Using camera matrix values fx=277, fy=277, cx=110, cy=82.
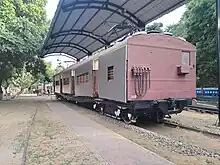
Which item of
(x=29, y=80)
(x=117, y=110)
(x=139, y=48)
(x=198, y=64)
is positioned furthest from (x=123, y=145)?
(x=29, y=80)

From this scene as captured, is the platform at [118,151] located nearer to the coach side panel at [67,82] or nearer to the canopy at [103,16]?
the canopy at [103,16]

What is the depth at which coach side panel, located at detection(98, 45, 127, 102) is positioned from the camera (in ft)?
31.5

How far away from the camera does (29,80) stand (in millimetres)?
54750

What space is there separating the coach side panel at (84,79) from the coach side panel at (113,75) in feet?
7.38

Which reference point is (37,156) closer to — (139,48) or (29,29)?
(139,48)

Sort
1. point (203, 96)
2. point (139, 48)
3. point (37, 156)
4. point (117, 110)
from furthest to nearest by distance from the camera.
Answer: point (203, 96)
point (117, 110)
point (139, 48)
point (37, 156)

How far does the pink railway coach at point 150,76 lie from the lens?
9.41 m

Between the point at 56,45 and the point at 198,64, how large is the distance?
1499cm

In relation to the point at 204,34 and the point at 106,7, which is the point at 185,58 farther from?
the point at 204,34

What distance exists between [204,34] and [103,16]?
7.70 metres

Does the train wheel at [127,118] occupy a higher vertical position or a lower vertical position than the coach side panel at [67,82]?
lower

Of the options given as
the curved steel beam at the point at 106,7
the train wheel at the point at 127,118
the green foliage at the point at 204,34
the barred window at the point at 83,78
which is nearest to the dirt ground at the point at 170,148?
the train wheel at the point at 127,118

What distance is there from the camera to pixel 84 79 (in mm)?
16688

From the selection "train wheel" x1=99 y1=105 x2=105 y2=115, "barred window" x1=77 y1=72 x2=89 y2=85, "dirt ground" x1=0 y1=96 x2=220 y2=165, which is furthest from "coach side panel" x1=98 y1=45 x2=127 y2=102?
"barred window" x1=77 y1=72 x2=89 y2=85
